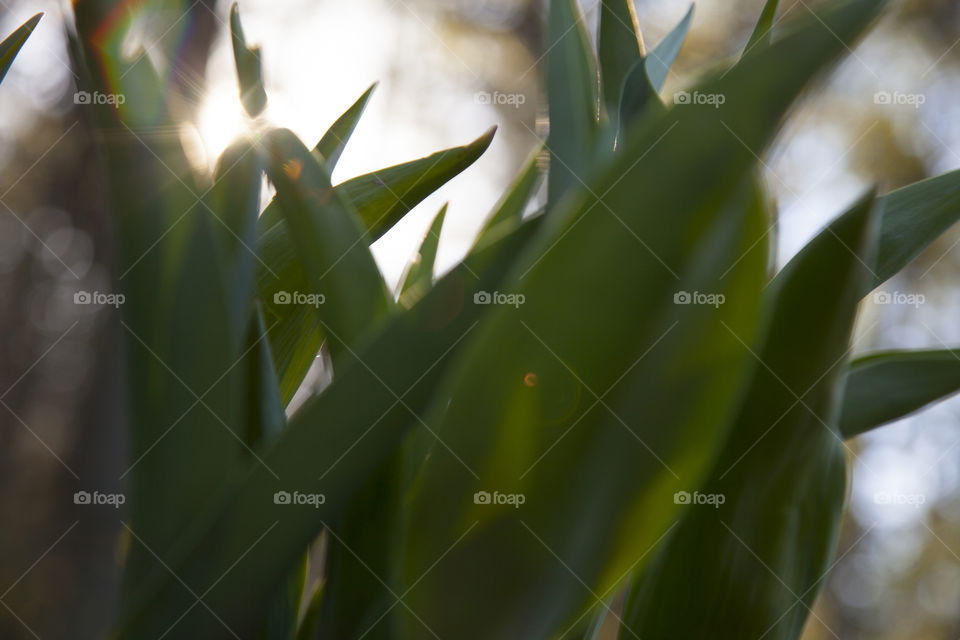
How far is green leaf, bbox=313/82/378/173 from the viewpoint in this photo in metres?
0.38

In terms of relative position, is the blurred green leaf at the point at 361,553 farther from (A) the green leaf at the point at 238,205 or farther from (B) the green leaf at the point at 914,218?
(B) the green leaf at the point at 914,218

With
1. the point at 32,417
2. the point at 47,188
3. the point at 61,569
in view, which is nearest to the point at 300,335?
the point at 61,569

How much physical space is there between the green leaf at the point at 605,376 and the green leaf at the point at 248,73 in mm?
166

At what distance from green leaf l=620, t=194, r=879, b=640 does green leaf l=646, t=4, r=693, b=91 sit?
0.64 ft

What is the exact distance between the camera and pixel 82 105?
257mm

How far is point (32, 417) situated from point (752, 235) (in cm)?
426

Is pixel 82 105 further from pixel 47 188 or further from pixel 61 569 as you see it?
pixel 47 188

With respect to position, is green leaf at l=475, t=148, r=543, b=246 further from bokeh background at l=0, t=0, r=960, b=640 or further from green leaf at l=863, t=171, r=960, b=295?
bokeh background at l=0, t=0, r=960, b=640

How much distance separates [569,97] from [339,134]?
13 cm

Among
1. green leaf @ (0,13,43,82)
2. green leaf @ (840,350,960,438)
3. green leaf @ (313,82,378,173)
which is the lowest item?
green leaf @ (840,350,960,438)

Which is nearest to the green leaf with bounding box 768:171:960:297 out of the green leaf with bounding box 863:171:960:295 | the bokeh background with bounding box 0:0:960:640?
the green leaf with bounding box 863:171:960:295

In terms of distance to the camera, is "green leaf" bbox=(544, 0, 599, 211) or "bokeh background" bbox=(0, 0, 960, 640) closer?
"green leaf" bbox=(544, 0, 599, 211)

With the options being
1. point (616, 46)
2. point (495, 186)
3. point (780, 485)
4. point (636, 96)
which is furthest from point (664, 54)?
point (495, 186)

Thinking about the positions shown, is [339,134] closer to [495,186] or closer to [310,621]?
[310,621]
